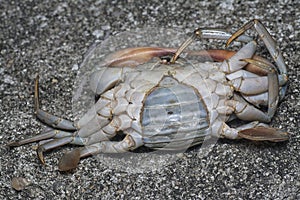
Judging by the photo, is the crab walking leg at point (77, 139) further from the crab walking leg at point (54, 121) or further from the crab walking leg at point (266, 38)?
the crab walking leg at point (266, 38)

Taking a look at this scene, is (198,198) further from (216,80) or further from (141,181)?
(216,80)

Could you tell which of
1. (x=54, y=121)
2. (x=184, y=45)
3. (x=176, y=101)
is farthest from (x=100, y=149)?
(x=184, y=45)

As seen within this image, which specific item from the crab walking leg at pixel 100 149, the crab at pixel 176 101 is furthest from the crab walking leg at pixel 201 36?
the crab walking leg at pixel 100 149

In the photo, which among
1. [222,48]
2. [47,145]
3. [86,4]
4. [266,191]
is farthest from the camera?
[86,4]

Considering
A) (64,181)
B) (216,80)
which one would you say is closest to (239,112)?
(216,80)

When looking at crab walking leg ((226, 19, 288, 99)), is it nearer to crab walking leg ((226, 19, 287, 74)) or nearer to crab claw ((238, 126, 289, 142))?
crab walking leg ((226, 19, 287, 74))

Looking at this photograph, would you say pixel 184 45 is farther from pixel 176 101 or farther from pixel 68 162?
pixel 68 162
